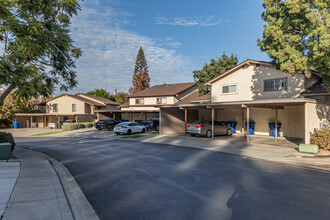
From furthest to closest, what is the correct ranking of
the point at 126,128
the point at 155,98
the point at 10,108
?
the point at 10,108 < the point at 155,98 < the point at 126,128

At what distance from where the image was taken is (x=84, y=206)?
17.3 feet

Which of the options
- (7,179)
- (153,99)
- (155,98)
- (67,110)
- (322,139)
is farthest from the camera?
(67,110)

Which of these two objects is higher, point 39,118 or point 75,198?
point 39,118

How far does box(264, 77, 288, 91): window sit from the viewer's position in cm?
1973

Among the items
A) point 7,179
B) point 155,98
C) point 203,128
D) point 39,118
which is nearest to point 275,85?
point 203,128

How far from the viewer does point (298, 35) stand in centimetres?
1268

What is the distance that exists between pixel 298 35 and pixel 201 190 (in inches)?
433

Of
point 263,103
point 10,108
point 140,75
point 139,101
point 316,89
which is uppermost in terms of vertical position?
point 140,75

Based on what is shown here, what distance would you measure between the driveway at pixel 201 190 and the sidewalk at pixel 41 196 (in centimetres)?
36

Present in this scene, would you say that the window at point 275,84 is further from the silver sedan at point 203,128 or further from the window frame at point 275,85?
the silver sedan at point 203,128

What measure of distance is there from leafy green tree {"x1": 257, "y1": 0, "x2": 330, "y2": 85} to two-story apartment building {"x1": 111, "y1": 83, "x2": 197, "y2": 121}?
24426mm

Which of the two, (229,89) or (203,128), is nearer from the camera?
(203,128)

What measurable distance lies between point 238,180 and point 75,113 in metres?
41.2

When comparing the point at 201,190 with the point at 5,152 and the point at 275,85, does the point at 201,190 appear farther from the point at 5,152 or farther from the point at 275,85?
the point at 275,85
